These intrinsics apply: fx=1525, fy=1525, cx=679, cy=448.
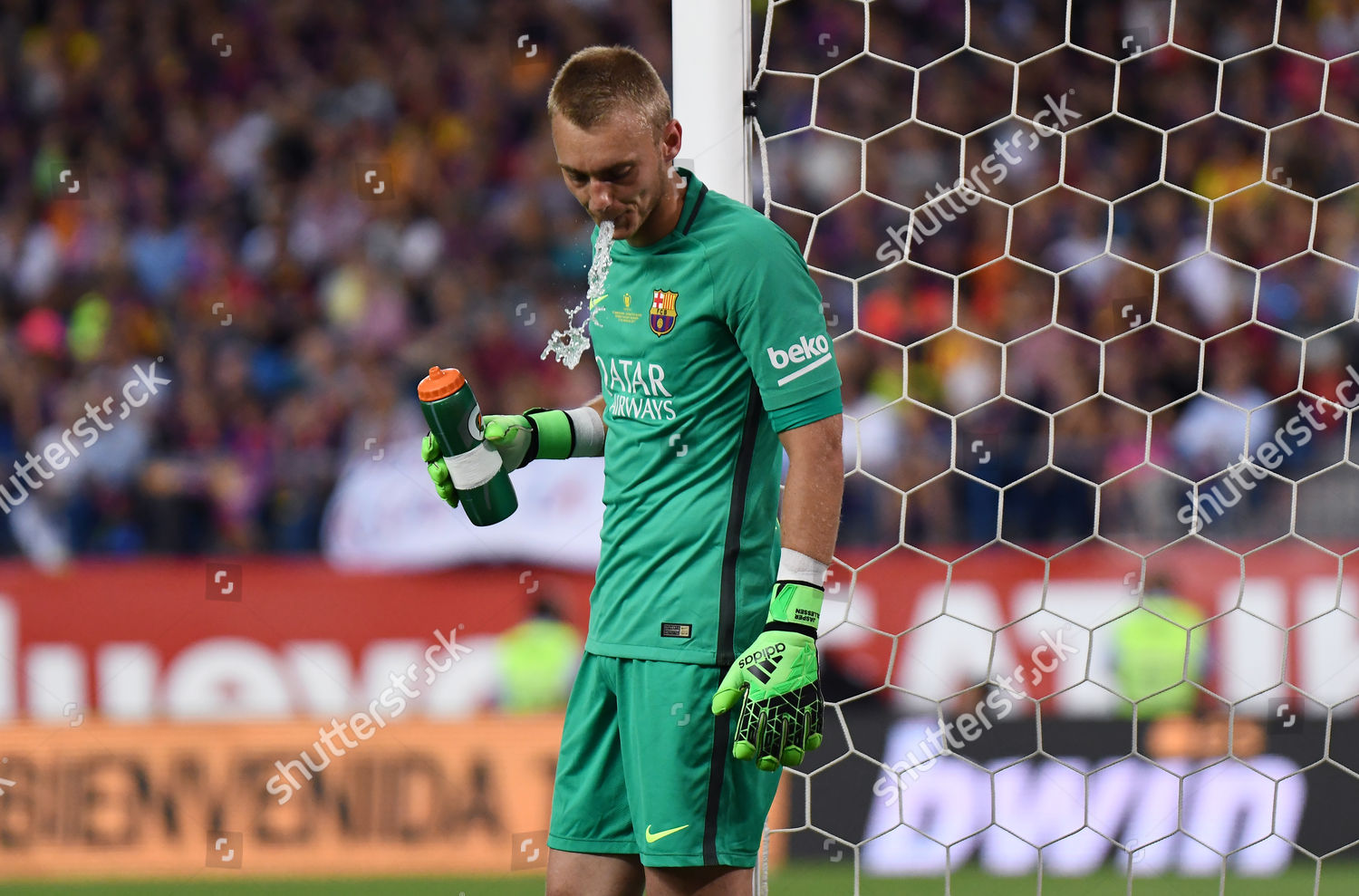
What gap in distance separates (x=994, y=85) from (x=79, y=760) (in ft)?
16.9

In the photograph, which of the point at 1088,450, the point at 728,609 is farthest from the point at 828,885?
the point at 728,609

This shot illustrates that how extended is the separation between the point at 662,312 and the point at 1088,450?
367cm

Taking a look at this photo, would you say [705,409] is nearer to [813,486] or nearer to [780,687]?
[813,486]

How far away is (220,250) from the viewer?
812 cm

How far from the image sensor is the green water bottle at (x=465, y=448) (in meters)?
2.43

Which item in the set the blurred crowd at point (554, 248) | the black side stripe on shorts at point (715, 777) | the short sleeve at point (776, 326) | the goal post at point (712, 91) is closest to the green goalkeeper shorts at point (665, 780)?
the black side stripe on shorts at point (715, 777)

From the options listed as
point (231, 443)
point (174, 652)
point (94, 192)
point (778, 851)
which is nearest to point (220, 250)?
point (94, 192)

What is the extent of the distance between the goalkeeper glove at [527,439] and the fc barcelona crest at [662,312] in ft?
1.15

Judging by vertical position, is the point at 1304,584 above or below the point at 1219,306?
below

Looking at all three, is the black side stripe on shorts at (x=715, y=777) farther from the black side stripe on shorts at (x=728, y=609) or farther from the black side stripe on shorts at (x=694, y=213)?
the black side stripe on shorts at (x=694, y=213)

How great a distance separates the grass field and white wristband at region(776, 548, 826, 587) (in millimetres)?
2652

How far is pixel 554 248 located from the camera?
25.5 ft

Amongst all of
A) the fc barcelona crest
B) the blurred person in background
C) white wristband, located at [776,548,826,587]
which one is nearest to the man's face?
the fc barcelona crest

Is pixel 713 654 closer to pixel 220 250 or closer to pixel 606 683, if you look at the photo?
pixel 606 683
